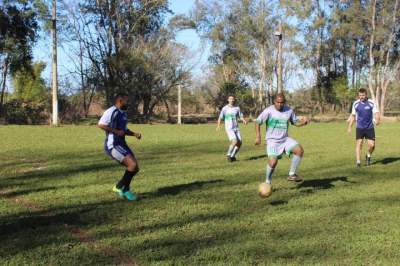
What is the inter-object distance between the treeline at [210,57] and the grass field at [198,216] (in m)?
28.2

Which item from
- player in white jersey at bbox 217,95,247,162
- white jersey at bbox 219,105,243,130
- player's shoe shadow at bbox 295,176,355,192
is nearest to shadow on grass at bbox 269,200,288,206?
player's shoe shadow at bbox 295,176,355,192

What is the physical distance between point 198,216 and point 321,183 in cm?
382

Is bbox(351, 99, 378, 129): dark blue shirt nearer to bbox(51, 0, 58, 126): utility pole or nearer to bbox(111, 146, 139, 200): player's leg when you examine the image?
bbox(111, 146, 139, 200): player's leg

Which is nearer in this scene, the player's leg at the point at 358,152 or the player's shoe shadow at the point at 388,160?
the player's leg at the point at 358,152

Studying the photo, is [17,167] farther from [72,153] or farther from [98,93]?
[98,93]

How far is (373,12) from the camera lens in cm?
5094

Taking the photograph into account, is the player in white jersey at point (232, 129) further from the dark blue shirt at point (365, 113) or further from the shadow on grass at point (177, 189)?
the shadow on grass at point (177, 189)

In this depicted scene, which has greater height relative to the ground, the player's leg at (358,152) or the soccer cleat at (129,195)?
the player's leg at (358,152)

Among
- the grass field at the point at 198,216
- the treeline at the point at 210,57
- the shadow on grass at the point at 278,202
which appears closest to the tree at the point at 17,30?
the treeline at the point at 210,57

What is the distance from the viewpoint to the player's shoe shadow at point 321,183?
9633mm

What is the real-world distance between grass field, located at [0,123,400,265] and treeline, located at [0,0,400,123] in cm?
2819

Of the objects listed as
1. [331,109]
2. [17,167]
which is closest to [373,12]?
[331,109]

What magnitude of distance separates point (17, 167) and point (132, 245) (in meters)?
7.68

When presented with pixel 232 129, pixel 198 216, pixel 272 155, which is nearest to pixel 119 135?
pixel 198 216
